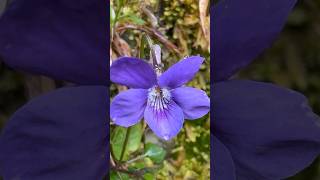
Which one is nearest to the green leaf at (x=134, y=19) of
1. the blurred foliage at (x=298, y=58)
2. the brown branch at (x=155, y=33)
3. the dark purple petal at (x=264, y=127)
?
the brown branch at (x=155, y=33)

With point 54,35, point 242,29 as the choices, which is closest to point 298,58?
point 242,29

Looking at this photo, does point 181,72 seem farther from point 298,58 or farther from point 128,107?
point 298,58

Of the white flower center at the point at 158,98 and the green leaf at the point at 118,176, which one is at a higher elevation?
the white flower center at the point at 158,98

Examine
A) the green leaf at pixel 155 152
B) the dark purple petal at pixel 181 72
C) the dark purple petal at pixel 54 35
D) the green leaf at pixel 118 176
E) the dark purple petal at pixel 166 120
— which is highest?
the dark purple petal at pixel 54 35

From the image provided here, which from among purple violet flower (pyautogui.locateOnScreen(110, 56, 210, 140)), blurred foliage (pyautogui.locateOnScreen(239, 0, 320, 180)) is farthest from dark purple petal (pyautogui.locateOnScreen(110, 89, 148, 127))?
blurred foliage (pyautogui.locateOnScreen(239, 0, 320, 180))

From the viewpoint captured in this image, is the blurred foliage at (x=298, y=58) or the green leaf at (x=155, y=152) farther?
the blurred foliage at (x=298, y=58)

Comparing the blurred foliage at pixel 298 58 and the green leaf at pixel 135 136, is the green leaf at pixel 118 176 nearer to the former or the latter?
the green leaf at pixel 135 136

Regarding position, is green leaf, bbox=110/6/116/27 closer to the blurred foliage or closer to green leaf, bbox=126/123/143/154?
green leaf, bbox=126/123/143/154
